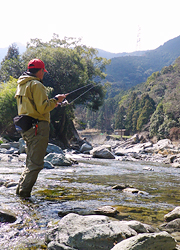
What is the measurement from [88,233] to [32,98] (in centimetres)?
219

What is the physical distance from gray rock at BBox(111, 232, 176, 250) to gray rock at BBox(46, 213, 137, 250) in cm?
18

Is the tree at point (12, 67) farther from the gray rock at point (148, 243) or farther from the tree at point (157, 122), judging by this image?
the tree at point (157, 122)

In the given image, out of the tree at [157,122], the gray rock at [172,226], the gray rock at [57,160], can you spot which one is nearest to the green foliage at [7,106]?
the gray rock at [57,160]

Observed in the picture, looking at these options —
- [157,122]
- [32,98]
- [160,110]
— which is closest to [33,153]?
[32,98]

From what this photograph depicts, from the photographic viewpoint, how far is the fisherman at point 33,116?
357cm

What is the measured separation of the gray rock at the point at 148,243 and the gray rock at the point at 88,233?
A: 7.1 inches

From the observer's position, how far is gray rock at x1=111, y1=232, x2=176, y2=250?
1.84 meters

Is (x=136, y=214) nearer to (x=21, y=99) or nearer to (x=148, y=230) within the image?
(x=148, y=230)

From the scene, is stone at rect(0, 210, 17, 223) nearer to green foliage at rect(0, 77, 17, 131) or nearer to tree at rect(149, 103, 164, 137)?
green foliage at rect(0, 77, 17, 131)

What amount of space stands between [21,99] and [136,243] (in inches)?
103

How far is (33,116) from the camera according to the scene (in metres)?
3.63

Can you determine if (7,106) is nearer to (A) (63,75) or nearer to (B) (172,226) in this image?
(A) (63,75)

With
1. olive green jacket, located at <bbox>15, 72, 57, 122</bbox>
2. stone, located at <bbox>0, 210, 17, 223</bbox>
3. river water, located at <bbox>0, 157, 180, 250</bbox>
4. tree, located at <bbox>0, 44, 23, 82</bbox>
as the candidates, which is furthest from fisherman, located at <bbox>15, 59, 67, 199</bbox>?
tree, located at <bbox>0, 44, 23, 82</bbox>

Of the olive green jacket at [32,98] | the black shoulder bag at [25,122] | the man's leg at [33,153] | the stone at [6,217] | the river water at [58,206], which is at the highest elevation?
the olive green jacket at [32,98]
